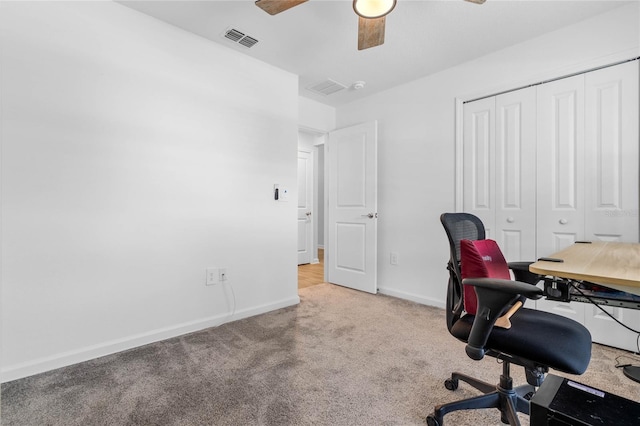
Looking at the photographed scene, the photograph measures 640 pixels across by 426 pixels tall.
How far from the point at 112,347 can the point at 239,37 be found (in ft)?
8.36

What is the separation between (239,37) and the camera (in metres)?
2.45

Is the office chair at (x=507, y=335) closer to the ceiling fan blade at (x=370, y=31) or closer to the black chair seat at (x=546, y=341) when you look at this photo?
the black chair seat at (x=546, y=341)

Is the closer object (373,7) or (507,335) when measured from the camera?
(507,335)

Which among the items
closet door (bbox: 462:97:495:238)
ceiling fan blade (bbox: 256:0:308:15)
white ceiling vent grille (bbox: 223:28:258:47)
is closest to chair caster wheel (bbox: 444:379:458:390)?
closet door (bbox: 462:97:495:238)

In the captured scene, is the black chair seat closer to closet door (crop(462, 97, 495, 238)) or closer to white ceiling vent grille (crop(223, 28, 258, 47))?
closet door (crop(462, 97, 495, 238))

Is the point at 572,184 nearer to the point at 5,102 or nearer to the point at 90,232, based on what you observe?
the point at 90,232

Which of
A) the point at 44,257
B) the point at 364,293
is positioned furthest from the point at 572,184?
the point at 44,257

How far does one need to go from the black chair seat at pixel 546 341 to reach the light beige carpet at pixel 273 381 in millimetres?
535

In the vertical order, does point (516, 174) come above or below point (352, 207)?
above

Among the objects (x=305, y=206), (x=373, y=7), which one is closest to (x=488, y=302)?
(x=373, y=7)

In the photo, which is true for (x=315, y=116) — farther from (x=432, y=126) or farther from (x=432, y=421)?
(x=432, y=421)

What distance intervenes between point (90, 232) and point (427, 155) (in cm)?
302

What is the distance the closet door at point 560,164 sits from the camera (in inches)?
88.4

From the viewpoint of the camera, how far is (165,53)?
229cm
